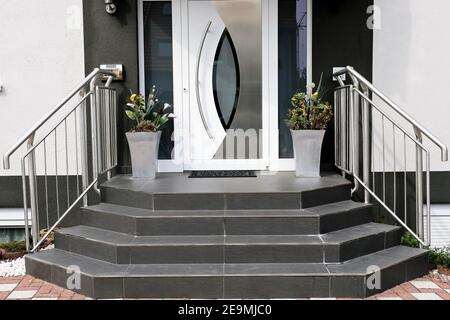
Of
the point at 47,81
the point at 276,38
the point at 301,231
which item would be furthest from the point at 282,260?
the point at 47,81

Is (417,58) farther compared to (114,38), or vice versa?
(114,38)

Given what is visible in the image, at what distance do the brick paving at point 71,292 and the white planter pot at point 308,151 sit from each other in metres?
1.43

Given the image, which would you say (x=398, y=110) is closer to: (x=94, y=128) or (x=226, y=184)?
(x=226, y=184)

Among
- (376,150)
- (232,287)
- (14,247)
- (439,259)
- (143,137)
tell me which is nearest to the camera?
(232,287)

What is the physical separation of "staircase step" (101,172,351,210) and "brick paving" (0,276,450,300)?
90 centimetres

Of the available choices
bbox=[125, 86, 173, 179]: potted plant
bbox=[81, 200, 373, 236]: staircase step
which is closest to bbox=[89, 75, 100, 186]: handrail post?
bbox=[125, 86, 173, 179]: potted plant

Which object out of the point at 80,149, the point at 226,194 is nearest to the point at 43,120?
the point at 80,149

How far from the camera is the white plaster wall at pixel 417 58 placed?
15.7 ft

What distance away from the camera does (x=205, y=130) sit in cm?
515

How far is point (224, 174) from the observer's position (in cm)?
486

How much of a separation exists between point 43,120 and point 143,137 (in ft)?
3.39

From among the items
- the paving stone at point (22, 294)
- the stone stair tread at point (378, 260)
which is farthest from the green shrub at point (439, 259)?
the paving stone at point (22, 294)

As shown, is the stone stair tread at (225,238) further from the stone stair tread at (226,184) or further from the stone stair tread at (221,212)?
the stone stair tread at (226,184)
